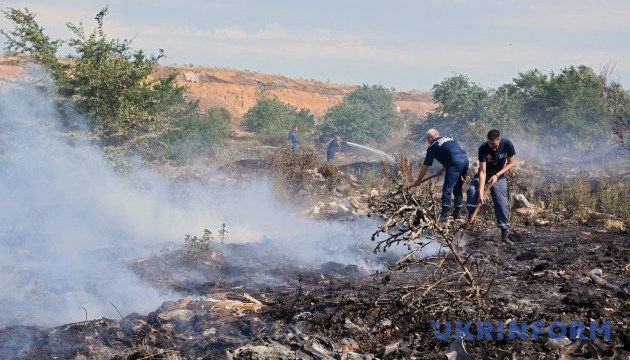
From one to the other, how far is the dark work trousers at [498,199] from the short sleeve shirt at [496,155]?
8.2 inches

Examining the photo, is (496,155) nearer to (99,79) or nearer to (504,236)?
(504,236)

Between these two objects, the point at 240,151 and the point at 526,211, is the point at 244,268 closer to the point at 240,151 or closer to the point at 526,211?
the point at 526,211

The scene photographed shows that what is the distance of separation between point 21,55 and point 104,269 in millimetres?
7097

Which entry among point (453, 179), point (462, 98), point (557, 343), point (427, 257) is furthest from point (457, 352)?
point (462, 98)

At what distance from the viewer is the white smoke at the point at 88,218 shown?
805cm

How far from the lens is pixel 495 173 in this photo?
8.41 m

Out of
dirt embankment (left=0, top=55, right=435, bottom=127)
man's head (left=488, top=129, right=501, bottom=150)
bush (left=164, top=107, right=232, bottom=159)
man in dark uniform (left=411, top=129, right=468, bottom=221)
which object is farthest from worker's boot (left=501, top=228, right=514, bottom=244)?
dirt embankment (left=0, top=55, right=435, bottom=127)

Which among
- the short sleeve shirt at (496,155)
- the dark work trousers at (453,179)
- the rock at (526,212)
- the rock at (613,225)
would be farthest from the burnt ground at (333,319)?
the rock at (526,212)

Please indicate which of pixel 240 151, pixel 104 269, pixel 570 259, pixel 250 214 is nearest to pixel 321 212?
pixel 250 214

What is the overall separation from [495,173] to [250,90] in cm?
3892

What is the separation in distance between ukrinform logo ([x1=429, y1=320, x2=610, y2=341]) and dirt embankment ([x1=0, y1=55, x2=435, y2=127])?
32.1 metres

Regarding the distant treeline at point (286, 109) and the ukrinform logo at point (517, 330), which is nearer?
the ukrinform logo at point (517, 330)

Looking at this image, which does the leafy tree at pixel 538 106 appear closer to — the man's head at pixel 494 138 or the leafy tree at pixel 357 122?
the leafy tree at pixel 357 122

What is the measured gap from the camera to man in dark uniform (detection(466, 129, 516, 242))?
8164 mm
